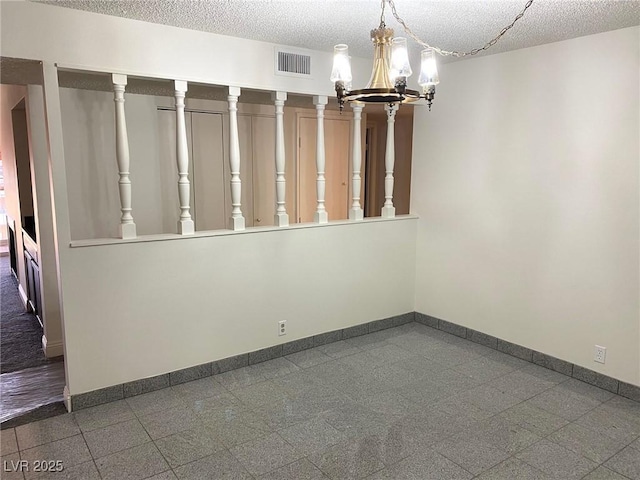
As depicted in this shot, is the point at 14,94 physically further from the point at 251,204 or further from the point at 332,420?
the point at 332,420

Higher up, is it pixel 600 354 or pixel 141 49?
pixel 141 49

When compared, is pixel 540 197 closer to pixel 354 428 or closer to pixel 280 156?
pixel 280 156

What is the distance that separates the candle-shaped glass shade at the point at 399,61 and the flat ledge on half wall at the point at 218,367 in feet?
8.10

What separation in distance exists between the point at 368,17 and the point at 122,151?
175 centimetres

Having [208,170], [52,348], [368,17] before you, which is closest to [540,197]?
[368,17]

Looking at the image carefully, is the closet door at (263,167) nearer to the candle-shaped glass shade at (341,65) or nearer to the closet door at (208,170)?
the closet door at (208,170)

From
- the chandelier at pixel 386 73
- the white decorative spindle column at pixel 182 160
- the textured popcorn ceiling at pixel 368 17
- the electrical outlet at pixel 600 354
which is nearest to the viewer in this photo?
the chandelier at pixel 386 73

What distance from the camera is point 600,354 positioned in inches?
129

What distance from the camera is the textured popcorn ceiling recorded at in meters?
2.55

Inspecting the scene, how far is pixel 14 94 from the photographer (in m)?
4.20

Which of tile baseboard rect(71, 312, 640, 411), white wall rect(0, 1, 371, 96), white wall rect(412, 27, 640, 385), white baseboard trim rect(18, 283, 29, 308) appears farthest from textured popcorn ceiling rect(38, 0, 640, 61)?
white baseboard trim rect(18, 283, 29, 308)

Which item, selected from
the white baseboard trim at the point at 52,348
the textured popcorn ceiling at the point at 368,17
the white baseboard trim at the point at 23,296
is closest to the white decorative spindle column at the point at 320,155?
the textured popcorn ceiling at the point at 368,17

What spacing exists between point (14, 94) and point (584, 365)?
208 inches

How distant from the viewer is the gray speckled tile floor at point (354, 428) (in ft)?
7.82
